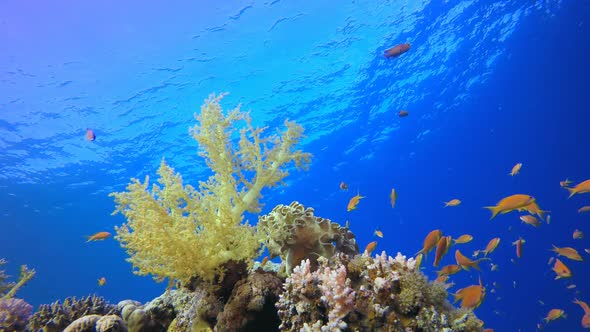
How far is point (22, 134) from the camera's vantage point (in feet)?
74.3

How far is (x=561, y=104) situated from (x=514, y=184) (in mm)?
18980

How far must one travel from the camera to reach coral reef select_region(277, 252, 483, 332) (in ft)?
8.25

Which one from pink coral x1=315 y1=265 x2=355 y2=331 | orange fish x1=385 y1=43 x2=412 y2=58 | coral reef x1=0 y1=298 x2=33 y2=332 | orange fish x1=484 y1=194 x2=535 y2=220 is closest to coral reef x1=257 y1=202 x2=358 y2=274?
pink coral x1=315 y1=265 x2=355 y2=331

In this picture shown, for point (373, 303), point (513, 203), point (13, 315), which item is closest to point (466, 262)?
point (513, 203)

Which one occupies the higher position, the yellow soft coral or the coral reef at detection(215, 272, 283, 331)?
the yellow soft coral

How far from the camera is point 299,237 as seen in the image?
416 cm

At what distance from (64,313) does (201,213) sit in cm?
351

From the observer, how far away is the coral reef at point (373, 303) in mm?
2516

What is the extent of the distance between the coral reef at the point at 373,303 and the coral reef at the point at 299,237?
3.42 feet

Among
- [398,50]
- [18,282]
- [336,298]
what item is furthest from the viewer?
[18,282]

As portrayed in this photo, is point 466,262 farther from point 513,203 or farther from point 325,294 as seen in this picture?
point 325,294

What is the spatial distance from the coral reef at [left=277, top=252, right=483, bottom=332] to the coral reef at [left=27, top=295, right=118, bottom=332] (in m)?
3.81

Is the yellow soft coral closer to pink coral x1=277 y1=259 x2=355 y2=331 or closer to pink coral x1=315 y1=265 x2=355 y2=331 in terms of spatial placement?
pink coral x1=277 y1=259 x2=355 y2=331

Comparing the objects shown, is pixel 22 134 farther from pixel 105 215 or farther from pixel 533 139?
pixel 533 139
